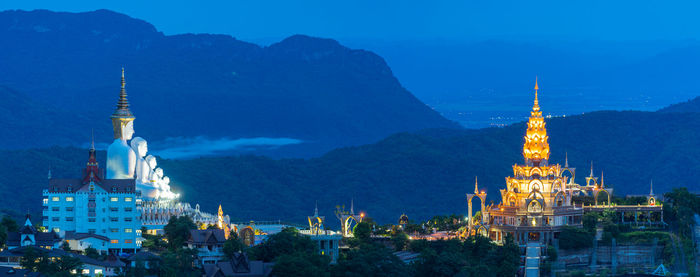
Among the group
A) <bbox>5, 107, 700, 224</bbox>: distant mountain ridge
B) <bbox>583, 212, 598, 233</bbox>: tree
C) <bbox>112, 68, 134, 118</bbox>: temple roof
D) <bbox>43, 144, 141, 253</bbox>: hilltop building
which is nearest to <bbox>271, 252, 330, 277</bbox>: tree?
<bbox>43, 144, 141, 253</bbox>: hilltop building

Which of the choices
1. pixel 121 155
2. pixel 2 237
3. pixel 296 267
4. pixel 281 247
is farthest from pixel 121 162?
pixel 296 267

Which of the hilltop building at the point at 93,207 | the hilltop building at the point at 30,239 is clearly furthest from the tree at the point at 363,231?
the hilltop building at the point at 30,239

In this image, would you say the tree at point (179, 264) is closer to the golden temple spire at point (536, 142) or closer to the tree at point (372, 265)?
the tree at point (372, 265)

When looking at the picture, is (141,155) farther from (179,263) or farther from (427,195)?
(427,195)

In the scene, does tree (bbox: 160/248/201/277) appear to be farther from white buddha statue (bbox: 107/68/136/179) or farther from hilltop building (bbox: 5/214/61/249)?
white buddha statue (bbox: 107/68/136/179)

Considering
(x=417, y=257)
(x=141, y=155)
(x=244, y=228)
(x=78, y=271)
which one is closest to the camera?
(x=78, y=271)

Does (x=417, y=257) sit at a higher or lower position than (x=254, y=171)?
lower

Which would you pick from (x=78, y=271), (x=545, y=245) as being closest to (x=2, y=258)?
(x=78, y=271)
